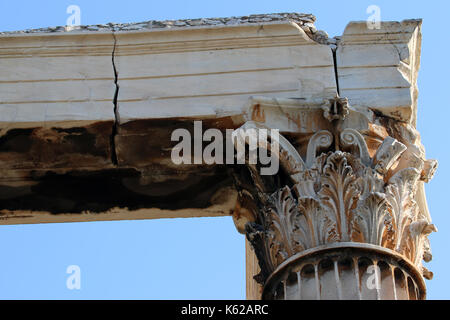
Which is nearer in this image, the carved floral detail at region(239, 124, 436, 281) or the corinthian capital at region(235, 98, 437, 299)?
the corinthian capital at region(235, 98, 437, 299)

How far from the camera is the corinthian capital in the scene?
10641 millimetres

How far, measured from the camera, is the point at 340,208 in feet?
36.1

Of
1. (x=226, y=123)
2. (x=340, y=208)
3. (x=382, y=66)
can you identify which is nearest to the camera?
(x=340, y=208)

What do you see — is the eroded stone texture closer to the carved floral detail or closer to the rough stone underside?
the rough stone underside

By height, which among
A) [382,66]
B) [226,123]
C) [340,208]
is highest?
[382,66]

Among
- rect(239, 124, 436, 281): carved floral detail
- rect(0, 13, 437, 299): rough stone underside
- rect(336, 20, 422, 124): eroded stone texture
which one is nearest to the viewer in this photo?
rect(239, 124, 436, 281): carved floral detail

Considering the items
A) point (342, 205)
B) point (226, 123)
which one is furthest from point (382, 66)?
point (342, 205)

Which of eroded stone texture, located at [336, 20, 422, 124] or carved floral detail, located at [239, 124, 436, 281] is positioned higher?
eroded stone texture, located at [336, 20, 422, 124]

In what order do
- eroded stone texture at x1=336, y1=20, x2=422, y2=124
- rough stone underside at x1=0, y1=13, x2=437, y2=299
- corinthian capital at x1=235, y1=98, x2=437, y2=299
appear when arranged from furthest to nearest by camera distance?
eroded stone texture at x1=336, y1=20, x2=422, y2=124, rough stone underside at x1=0, y1=13, x2=437, y2=299, corinthian capital at x1=235, y1=98, x2=437, y2=299

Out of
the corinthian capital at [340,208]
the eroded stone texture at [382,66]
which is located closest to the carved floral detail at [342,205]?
the corinthian capital at [340,208]

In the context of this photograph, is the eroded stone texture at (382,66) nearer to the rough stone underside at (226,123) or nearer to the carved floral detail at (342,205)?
the rough stone underside at (226,123)

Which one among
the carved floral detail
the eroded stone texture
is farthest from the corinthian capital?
the eroded stone texture

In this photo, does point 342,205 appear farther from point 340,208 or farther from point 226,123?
point 226,123
